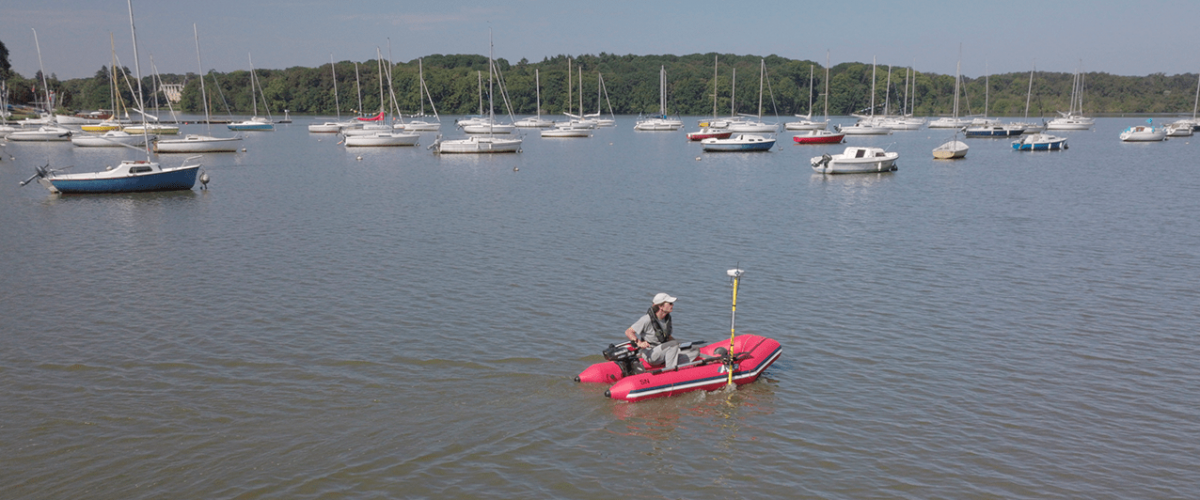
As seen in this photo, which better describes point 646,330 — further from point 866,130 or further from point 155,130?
point 866,130

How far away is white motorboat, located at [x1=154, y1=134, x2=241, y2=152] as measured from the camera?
7369 cm

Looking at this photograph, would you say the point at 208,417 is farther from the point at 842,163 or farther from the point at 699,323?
the point at 842,163

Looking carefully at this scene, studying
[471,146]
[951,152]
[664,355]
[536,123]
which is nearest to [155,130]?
[471,146]

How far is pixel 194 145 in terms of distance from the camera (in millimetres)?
75688

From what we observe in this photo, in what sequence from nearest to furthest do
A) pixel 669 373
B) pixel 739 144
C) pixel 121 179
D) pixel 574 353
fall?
pixel 669 373 < pixel 574 353 < pixel 121 179 < pixel 739 144

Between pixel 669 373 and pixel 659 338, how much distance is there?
2.21 feet

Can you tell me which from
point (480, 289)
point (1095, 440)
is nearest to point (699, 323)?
point (480, 289)

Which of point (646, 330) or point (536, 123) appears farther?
point (536, 123)

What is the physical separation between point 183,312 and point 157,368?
4.55m

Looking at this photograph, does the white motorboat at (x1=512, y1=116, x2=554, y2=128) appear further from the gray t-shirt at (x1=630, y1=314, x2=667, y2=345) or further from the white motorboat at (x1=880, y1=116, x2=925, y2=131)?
the gray t-shirt at (x1=630, y1=314, x2=667, y2=345)

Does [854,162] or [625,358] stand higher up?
[854,162]

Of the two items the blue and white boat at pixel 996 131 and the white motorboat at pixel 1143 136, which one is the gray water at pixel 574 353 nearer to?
the white motorboat at pixel 1143 136

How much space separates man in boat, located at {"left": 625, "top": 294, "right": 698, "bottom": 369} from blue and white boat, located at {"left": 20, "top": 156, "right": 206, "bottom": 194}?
3876 cm

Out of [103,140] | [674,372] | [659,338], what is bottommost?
[674,372]
